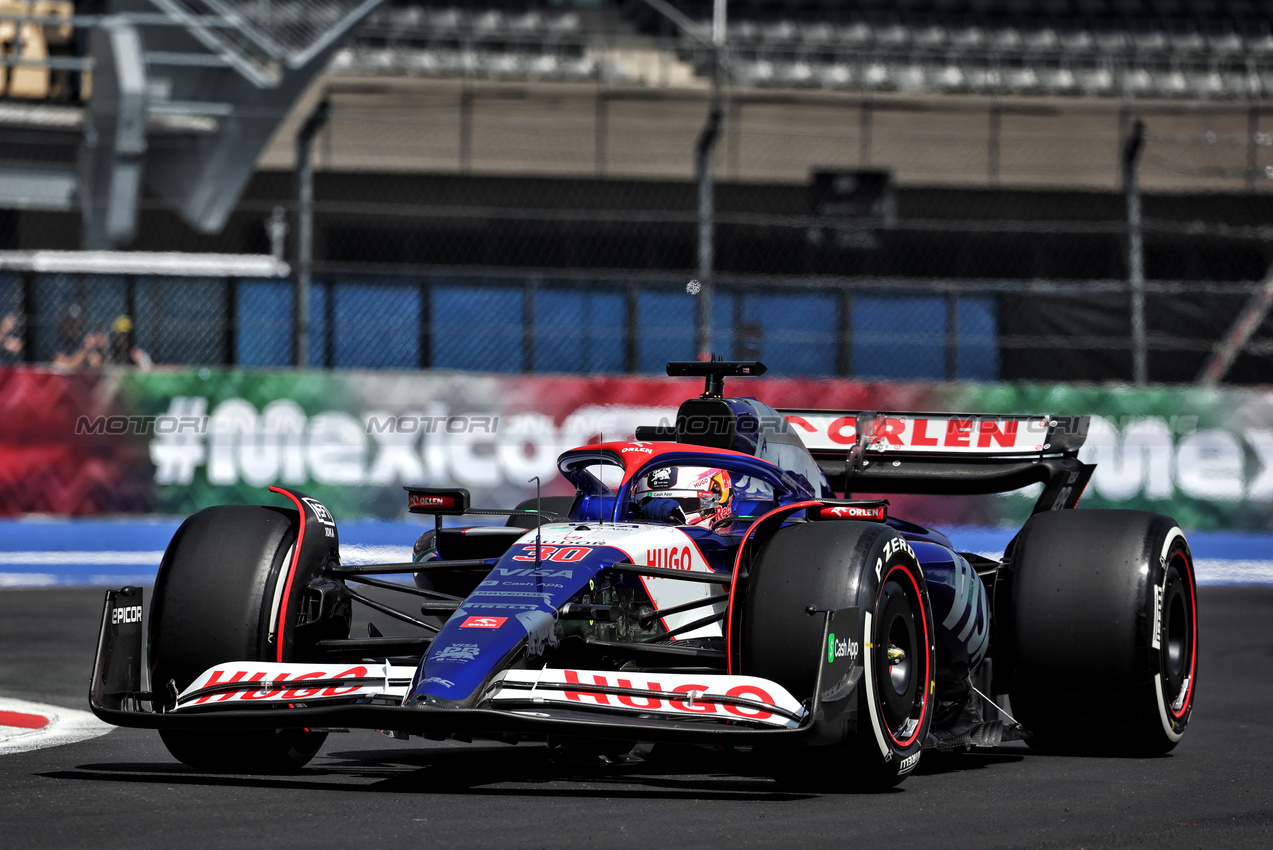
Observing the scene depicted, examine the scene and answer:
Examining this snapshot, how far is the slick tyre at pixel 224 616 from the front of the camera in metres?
5.89

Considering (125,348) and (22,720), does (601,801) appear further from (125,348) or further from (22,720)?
(125,348)

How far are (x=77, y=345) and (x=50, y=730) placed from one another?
357 inches

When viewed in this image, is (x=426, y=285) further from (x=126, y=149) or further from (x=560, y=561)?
(x=560, y=561)

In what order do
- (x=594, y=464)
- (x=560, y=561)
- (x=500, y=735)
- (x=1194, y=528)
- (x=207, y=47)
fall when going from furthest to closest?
(x=207, y=47), (x=1194, y=528), (x=594, y=464), (x=560, y=561), (x=500, y=735)

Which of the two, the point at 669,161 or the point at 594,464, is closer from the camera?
the point at 594,464

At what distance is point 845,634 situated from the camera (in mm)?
5469

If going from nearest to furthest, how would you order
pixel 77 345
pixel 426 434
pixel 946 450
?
pixel 946 450 → pixel 426 434 → pixel 77 345

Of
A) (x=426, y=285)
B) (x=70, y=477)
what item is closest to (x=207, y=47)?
(x=426, y=285)

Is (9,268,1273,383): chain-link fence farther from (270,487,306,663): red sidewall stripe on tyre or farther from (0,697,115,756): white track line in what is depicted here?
(270,487,306,663): red sidewall stripe on tyre

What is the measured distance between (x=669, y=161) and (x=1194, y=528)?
31.2 feet

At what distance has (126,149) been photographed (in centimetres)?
2006

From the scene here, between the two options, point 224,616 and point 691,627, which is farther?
point 691,627

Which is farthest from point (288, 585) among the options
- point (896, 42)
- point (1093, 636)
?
point (896, 42)

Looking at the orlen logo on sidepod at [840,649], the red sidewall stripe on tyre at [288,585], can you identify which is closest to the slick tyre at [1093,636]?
the orlen logo on sidepod at [840,649]
